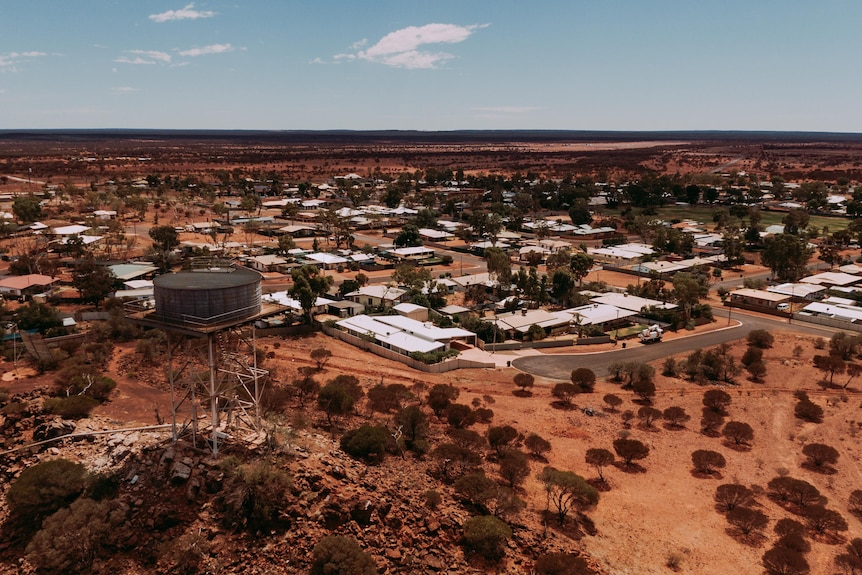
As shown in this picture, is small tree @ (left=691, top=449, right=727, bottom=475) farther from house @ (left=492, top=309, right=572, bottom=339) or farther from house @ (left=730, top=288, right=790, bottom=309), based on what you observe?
house @ (left=730, top=288, right=790, bottom=309)

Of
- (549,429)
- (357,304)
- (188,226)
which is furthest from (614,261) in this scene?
(188,226)

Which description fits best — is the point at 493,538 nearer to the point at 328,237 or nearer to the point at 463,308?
the point at 463,308

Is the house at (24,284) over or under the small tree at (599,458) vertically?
over

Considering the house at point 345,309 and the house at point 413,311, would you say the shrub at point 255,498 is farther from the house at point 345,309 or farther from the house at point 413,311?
the house at point 345,309

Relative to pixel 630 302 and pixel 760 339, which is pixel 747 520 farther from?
pixel 630 302

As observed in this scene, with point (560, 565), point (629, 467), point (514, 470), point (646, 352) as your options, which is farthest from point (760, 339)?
point (560, 565)

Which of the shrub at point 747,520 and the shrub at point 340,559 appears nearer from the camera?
the shrub at point 340,559

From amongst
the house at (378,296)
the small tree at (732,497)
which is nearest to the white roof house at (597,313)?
the house at (378,296)
